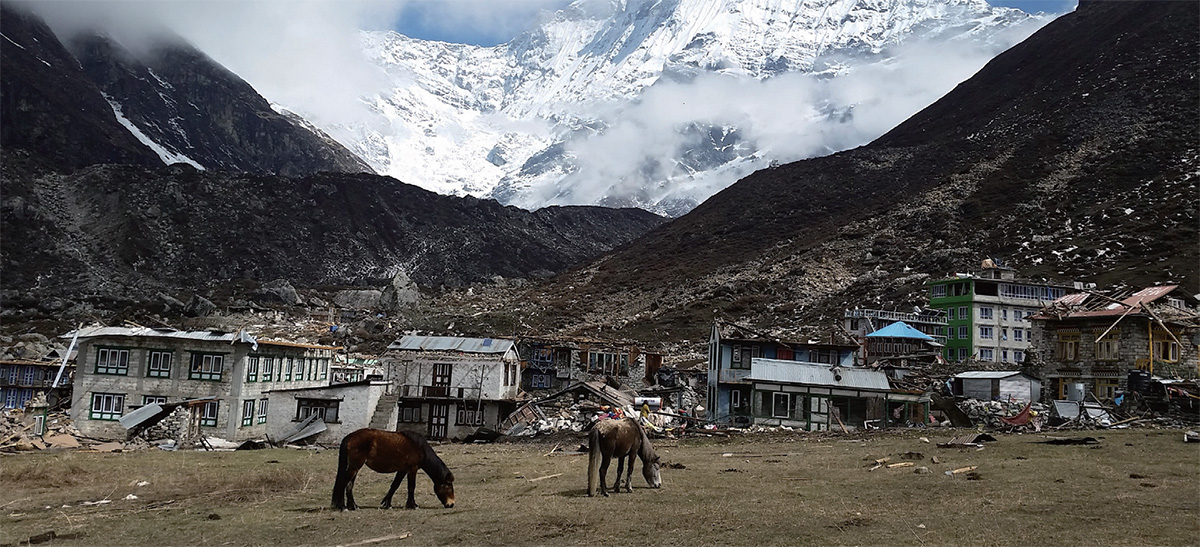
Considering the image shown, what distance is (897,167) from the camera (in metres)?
164

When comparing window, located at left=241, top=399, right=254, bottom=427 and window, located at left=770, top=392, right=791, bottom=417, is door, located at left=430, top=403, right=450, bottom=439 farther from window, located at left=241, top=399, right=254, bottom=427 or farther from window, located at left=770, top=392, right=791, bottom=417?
window, located at left=770, top=392, right=791, bottom=417

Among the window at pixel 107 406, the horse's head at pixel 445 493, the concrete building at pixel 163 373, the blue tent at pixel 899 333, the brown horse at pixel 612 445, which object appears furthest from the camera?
the blue tent at pixel 899 333

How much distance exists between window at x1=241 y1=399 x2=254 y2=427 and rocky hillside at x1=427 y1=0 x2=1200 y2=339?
59041 mm

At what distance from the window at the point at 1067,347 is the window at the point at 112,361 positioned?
4737 centimetres

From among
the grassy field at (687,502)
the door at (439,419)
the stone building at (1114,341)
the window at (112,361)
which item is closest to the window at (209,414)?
the window at (112,361)

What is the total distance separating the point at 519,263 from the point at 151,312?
85.6m

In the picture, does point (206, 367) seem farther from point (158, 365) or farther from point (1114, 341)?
point (1114, 341)

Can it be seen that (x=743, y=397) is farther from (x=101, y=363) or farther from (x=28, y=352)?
(x=28, y=352)

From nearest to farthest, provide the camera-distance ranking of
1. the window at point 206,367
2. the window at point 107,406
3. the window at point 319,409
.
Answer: the window at point 107,406
the window at point 206,367
the window at point 319,409

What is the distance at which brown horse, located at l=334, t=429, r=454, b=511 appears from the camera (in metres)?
15.8

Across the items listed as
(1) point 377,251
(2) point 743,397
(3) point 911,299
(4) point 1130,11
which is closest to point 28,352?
(2) point 743,397

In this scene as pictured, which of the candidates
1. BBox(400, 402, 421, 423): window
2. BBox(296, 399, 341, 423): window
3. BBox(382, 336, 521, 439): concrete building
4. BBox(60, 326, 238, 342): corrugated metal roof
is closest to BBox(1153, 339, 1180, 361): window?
BBox(382, 336, 521, 439): concrete building

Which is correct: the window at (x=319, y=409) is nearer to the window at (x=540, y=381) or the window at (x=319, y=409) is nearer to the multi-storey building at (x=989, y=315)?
the window at (x=540, y=381)

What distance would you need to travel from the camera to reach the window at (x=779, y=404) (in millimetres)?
43281
